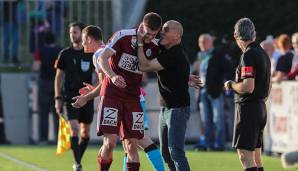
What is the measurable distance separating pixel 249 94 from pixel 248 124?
31 centimetres

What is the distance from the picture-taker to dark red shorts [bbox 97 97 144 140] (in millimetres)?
11297

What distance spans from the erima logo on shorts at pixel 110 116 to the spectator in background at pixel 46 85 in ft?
29.8

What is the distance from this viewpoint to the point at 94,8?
2297cm

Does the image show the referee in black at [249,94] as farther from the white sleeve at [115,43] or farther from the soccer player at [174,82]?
the white sleeve at [115,43]

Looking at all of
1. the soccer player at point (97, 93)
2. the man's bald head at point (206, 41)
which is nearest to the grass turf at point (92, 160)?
the man's bald head at point (206, 41)

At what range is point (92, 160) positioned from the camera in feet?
52.6

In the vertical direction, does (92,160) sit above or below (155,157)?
Result: below

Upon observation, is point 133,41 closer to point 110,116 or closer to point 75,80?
point 110,116

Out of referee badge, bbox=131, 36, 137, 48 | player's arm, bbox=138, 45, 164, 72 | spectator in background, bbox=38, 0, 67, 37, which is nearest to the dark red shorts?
player's arm, bbox=138, 45, 164, 72

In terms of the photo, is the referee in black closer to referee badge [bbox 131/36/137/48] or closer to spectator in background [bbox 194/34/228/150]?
referee badge [bbox 131/36/137/48]

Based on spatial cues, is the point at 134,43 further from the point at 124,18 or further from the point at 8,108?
the point at 124,18

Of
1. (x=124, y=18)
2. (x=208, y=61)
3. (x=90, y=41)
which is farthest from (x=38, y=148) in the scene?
(x=90, y=41)

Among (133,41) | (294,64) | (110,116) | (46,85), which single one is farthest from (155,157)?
(46,85)

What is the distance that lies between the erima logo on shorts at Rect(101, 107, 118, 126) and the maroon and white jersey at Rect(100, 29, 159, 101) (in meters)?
0.16
